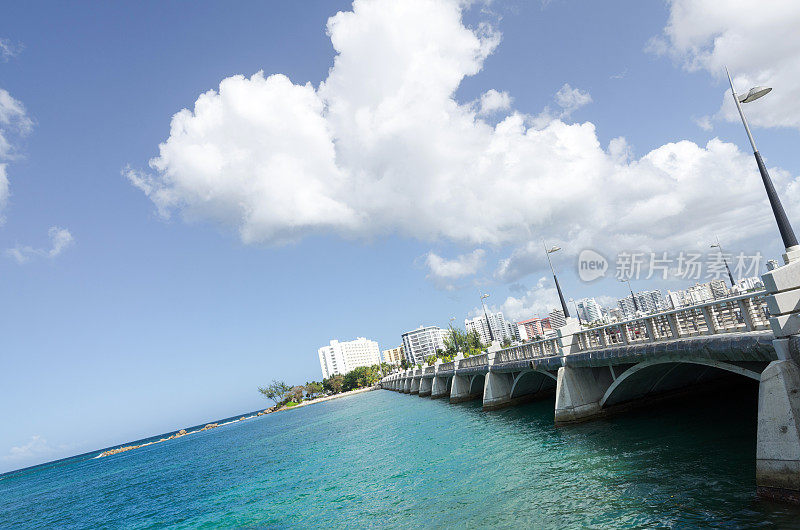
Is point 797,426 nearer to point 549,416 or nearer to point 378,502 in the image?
point 378,502

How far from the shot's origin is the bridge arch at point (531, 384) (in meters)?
34.8

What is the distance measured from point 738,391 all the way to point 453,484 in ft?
46.5

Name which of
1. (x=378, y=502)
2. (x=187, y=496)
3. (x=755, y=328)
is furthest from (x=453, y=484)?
(x=187, y=496)

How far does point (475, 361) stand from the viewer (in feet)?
147

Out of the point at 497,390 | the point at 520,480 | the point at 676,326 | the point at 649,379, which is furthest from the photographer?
the point at 497,390

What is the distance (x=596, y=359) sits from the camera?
2080 cm

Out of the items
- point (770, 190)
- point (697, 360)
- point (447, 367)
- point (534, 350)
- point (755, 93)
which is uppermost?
point (755, 93)

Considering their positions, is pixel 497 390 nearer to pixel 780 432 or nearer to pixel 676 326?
pixel 676 326

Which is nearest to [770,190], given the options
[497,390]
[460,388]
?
[497,390]

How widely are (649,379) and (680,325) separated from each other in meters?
6.22

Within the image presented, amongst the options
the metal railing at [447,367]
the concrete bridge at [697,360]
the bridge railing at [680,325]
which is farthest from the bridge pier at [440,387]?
the bridge railing at [680,325]

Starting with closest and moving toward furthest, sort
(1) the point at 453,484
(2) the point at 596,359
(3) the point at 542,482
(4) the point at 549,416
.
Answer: (3) the point at 542,482 < (1) the point at 453,484 < (2) the point at 596,359 < (4) the point at 549,416

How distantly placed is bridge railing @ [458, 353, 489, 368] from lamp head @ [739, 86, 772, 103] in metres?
29.7

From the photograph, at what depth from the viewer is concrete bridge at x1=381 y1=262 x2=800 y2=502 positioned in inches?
389
